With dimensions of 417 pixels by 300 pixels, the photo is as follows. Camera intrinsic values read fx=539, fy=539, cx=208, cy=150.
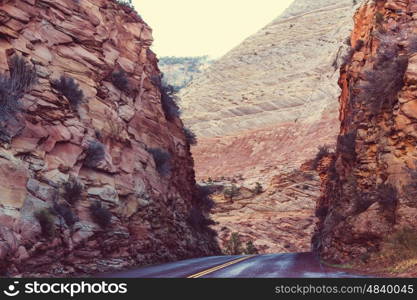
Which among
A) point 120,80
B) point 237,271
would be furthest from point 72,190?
point 120,80

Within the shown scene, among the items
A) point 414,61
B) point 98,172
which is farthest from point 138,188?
point 414,61

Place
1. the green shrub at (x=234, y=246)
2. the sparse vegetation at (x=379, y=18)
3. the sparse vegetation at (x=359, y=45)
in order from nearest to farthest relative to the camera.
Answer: the sparse vegetation at (x=379, y=18)
the sparse vegetation at (x=359, y=45)
the green shrub at (x=234, y=246)

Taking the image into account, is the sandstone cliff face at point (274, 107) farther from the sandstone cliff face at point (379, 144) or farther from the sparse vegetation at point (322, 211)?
the sandstone cliff face at point (379, 144)

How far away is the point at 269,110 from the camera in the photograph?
86750mm

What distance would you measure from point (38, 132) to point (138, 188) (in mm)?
6425

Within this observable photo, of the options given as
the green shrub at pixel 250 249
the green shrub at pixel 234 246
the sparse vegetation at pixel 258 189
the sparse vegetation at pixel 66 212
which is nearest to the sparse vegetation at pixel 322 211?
the green shrub at pixel 250 249

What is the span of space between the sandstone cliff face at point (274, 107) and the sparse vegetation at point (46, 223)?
35.2 metres

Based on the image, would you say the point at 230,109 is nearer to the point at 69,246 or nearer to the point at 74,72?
the point at 74,72

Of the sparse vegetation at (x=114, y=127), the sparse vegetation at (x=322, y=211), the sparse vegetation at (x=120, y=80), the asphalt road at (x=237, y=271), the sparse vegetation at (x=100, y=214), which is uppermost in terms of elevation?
the sparse vegetation at (x=120, y=80)

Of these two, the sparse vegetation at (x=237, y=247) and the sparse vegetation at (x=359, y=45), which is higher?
the sparse vegetation at (x=359, y=45)

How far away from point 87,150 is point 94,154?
37 cm

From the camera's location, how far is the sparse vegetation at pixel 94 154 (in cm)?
2053

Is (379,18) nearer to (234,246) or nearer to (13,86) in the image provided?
(13,86)

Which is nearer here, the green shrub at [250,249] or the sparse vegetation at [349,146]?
the sparse vegetation at [349,146]
